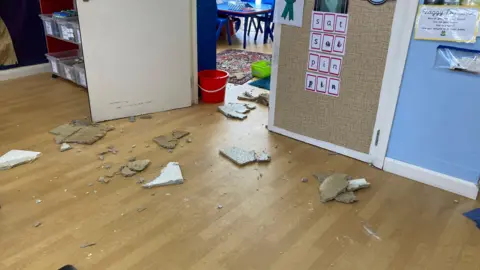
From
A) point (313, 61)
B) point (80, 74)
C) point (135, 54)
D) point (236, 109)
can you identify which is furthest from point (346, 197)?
point (80, 74)

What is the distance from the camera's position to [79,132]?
113 inches

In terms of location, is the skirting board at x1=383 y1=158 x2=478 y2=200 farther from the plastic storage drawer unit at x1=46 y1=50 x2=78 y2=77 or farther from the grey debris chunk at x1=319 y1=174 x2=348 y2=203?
the plastic storage drawer unit at x1=46 y1=50 x2=78 y2=77

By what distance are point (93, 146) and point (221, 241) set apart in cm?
135

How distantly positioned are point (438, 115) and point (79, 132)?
94.8 inches

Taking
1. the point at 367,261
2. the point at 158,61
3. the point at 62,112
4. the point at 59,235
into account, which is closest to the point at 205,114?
the point at 158,61

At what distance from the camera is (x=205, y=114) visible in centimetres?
333

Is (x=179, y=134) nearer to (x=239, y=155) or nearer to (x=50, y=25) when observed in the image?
(x=239, y=155)

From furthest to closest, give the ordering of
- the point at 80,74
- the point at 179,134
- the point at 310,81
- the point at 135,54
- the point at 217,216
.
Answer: the point at 80,74
the point at 135,54
the point at 179,134
the point at 310,81
the point at 217,216

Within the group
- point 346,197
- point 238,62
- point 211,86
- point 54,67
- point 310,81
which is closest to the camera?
point 346,197

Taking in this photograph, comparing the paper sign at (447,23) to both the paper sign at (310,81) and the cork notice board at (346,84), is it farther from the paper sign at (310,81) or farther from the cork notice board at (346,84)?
the paper sign at (310,81)

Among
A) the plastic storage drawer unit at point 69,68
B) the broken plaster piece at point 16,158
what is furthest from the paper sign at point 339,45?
the plastic storage drawer unit at point 69,68

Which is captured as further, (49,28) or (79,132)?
(49,28)

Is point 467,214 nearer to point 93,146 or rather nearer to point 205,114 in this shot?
point 205,114

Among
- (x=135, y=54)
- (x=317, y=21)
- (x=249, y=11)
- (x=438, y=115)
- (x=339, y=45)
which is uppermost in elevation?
(x=317, y=21)
